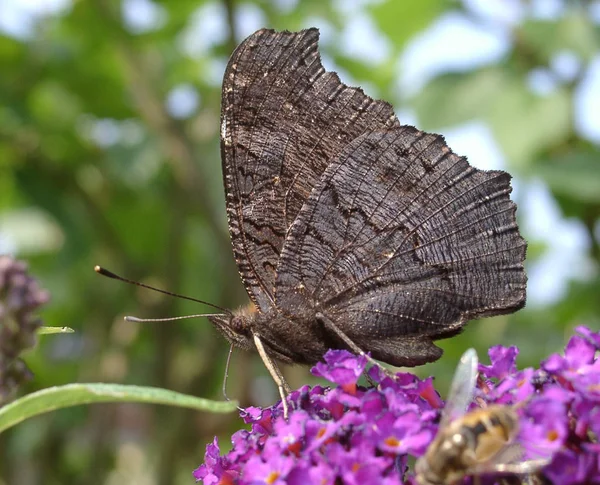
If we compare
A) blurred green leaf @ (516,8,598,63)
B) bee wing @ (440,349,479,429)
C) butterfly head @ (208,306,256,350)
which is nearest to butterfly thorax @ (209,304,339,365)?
butterfly head @ (208,306,256,350)

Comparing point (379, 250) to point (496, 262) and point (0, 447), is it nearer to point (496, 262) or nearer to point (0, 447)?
point (496, 262)

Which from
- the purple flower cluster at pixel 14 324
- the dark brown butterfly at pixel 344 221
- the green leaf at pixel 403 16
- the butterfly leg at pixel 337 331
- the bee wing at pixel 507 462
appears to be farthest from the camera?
the green leaf at pixel 403 16

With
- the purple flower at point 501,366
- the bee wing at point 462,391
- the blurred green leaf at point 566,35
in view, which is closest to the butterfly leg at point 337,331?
the purple flower at point 501,366

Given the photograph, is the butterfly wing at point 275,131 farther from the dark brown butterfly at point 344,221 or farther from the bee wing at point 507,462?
the bee wing at point 507,462

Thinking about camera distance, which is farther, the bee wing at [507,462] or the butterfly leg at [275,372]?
the butterfly leg at [275,372]

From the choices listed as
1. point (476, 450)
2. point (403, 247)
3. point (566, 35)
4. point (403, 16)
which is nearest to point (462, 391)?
point (476, 450)

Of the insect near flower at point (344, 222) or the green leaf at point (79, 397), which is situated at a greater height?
the insect near flower at point (344, 222)
